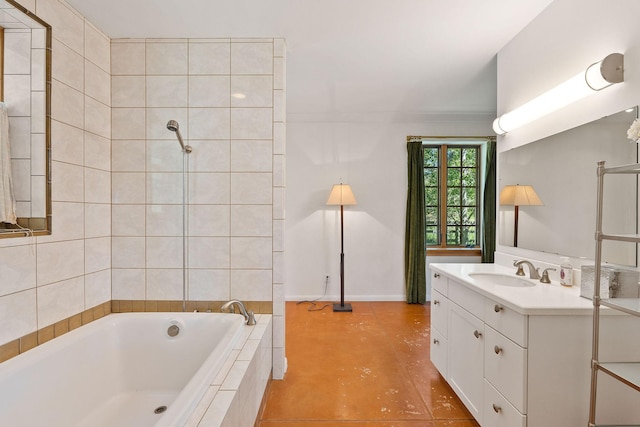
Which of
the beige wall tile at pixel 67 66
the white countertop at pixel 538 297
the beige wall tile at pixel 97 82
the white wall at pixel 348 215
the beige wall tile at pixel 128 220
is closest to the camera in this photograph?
the white countertop at pixel 538 297

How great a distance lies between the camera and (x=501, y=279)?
1.97 metres

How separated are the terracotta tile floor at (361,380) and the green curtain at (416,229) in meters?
0.59

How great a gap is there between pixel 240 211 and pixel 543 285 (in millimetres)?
1875

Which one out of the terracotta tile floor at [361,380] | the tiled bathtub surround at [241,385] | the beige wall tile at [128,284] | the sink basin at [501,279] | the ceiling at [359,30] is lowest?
the terracotta tile floor at [361,380]

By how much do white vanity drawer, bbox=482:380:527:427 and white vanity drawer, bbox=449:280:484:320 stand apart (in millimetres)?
340

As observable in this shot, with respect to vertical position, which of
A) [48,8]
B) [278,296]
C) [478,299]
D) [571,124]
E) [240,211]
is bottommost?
[278,296]

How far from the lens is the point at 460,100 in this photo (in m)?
3.38

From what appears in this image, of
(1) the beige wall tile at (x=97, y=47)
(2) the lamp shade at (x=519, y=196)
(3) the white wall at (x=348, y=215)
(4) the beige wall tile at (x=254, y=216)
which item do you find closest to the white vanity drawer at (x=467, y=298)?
(2) the lamp shade at (x=519, y=196)

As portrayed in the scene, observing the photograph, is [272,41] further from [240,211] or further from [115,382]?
[115,382]

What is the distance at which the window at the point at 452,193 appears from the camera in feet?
13.5

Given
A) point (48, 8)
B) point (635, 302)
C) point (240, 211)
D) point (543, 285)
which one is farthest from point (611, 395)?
point (48, 8)

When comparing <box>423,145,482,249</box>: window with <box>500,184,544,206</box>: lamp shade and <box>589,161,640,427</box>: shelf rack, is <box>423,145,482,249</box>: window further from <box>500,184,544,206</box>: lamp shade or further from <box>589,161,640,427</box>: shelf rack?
<box>589,161,640,427</box>: shelf rack

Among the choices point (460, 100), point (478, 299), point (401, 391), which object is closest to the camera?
point (478, 299)

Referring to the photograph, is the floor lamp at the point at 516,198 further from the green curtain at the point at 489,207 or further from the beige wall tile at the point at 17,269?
the beige wall tile at the point at 17,269
